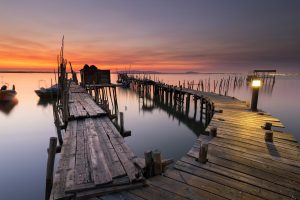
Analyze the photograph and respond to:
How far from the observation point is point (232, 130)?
7.90 metres

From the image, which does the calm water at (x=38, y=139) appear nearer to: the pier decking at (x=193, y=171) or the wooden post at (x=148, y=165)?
the pier decking at (x=193, y=171)

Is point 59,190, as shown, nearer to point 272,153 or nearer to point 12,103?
point 272,153

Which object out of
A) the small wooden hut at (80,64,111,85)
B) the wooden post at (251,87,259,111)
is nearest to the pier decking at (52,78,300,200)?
the wooden post at (251,87,259,111)

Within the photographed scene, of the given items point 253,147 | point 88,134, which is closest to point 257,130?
point 253,147

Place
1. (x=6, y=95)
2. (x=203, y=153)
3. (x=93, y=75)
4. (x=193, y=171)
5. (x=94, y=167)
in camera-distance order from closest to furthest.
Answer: (x=94, y=167), (x=193, y=171), (x=203, y=153), (x=6, y=95), (x=93, y=75)

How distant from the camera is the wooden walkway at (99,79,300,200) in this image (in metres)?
3.72

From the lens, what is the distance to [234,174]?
445 centimetres

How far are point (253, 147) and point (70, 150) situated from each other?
649 centimetres

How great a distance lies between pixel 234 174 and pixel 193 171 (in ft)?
3.51

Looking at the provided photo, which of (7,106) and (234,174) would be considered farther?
(7,106)

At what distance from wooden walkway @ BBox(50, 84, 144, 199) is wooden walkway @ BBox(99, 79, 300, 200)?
0.30 m

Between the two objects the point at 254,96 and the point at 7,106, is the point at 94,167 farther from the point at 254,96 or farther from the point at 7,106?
the point at 7,106

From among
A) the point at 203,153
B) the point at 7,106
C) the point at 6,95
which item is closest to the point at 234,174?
the point at 203,153

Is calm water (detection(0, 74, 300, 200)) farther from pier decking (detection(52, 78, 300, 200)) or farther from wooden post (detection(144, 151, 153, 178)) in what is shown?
wooden post (detection(144, 151, 153, 178))
